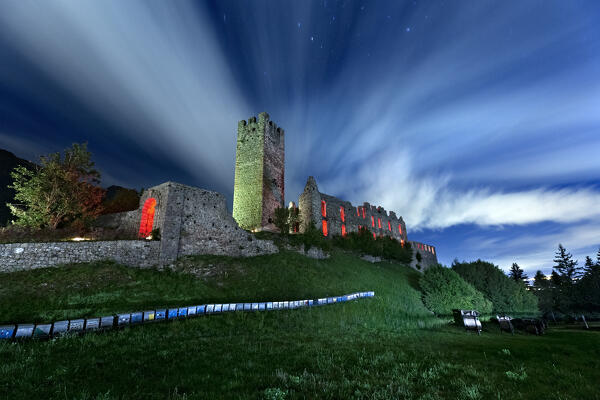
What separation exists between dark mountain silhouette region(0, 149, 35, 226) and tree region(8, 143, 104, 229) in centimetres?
5225

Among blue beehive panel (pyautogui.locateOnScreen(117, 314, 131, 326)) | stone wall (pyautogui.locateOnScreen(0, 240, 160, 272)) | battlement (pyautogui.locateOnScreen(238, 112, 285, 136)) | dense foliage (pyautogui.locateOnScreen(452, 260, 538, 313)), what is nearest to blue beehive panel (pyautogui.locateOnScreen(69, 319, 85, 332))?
blue beehive panel (pyautogui.locateOnScreen(117, 314, 131, 326))

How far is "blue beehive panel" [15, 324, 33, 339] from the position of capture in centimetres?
1017

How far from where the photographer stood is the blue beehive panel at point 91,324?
38.3ft

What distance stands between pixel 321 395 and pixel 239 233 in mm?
26917

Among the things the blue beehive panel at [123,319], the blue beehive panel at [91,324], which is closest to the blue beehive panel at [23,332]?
the blue beehive panel at [91,324]

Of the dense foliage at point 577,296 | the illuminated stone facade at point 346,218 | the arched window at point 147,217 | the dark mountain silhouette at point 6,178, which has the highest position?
the dark mountain silhouette at point 6,178

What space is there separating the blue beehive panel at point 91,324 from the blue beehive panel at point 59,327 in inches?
27.4

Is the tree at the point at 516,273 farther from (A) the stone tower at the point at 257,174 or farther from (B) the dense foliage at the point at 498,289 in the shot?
(A) the stone tower at the point at 257,174

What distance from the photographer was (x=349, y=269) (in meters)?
38.3

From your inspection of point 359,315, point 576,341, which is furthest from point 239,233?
point 576,341

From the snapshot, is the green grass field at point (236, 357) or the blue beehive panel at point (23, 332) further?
the blue beehive panel at point (23, 332)

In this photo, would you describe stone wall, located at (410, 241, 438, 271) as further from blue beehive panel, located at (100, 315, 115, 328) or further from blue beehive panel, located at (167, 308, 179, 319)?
blue beehive panel, located at (100, 315, 115, 328)

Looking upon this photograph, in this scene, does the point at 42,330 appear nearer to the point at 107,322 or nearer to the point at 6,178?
the point at 107,322

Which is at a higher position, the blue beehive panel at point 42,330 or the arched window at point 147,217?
the arched window at point 147,217
